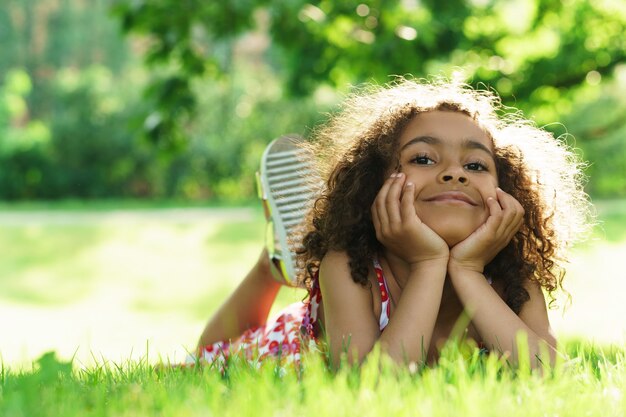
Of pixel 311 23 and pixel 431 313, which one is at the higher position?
pixel 311 23

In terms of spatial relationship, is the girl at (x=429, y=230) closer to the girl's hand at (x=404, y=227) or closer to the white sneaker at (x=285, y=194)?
the girl's hand at (x=404, y=227)

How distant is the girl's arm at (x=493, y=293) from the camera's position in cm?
238

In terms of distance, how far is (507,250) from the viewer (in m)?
2.87

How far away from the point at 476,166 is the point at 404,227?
0.37 m

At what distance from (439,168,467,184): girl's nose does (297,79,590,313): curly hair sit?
0.24m

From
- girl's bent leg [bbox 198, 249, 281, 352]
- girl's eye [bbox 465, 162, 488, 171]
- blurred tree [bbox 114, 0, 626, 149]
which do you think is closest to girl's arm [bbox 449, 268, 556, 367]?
girl's eye [bbox 465, 162, 488, 171]

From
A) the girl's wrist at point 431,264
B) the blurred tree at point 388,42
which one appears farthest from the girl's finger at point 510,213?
the blurred tree at point 388,42

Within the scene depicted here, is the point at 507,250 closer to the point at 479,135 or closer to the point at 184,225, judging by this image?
the point at 479,135

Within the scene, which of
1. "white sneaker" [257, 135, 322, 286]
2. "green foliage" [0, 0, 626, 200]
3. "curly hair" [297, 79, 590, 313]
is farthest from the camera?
"green foliage" [0, 0, 626, 200]

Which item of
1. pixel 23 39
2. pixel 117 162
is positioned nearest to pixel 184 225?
pixel 117 162

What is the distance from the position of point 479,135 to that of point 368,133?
40cm

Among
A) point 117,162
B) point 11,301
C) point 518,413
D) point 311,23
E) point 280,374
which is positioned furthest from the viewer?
point 117,162

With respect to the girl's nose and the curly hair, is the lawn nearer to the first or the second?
the curly hair

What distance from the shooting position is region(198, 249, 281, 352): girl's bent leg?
3578 millimetres
